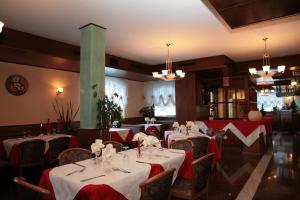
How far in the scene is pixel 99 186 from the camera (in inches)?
77.9

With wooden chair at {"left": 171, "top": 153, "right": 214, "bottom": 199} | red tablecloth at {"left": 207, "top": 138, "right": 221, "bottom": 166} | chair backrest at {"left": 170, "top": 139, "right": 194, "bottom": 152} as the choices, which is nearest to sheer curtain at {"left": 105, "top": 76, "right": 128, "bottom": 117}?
red tablecloth at {"left": 207, "top": 138, "right": 221, "bottom": 166}

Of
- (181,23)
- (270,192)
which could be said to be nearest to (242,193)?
(270,192)

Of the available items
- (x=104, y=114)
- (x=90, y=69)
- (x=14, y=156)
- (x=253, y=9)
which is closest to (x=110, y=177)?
(x=253, y=9)

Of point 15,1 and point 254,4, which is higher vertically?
point 15,1

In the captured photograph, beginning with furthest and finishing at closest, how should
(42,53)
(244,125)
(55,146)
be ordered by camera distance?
(244,125) < (42,53) < (55,146)

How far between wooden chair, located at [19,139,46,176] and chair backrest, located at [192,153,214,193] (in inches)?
136

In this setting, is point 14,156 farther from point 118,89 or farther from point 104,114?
point 118,89

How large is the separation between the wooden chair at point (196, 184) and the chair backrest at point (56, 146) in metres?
2.99

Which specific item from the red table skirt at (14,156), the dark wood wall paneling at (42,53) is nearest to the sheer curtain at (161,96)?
the dark wood wall paneling at (42,53)

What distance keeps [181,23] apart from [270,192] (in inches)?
141

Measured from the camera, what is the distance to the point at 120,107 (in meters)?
5.04

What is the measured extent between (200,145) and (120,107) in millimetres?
1905

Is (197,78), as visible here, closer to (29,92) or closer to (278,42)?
(278,42)

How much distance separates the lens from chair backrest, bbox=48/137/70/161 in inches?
186
